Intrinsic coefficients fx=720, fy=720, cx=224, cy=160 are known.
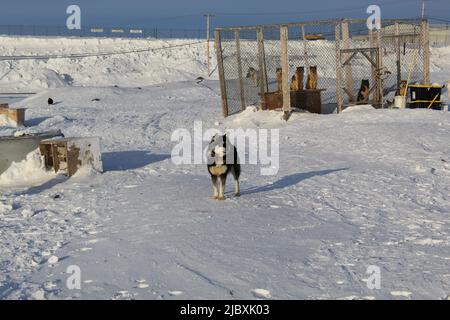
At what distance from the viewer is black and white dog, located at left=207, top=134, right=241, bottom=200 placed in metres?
9.45

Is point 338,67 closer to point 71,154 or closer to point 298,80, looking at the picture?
point 298,80

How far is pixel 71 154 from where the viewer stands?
12039 mm

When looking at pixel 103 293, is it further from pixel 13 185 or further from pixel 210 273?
pixel 13 185

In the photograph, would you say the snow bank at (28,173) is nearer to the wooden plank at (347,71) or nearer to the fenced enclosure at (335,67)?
the fenced enclosure at (335,67)

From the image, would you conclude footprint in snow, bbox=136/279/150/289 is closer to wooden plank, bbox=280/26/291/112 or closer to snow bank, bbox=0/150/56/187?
snow bank, bbox=0/150/56/187

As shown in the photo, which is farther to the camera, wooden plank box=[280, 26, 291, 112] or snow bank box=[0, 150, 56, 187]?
wooden plank box=[280, 26, 291, 112]

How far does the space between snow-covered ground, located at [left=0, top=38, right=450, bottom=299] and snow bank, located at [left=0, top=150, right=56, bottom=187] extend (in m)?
0.15

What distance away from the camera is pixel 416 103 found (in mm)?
18984

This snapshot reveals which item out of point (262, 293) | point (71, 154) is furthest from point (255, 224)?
point (71, 154)

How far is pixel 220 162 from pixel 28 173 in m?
4.30

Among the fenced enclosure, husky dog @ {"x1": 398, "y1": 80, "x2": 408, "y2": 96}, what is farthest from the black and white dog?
husky dog @ {"x1": 398, "y1": 80, "x2": 408, "y2": 96}

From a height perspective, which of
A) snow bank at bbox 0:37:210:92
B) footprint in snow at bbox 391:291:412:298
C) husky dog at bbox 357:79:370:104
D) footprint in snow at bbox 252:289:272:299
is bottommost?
footprint in snow at bbox 391:291:412:298
